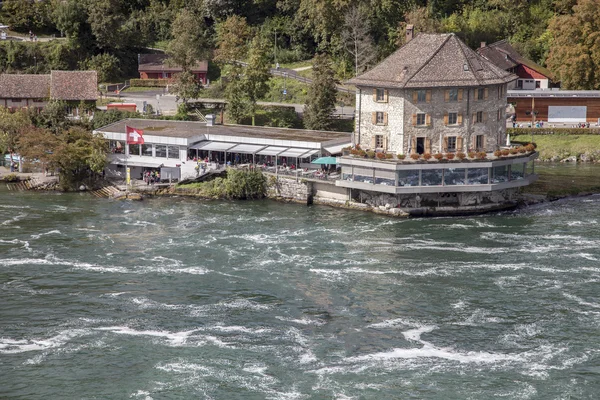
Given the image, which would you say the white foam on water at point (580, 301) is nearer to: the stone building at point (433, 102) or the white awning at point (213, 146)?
the stone building at point (433, 102)

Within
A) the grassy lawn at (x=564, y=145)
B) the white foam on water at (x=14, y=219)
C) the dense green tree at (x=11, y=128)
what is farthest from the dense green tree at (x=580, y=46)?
the white foam on water at (x=14, y=219)

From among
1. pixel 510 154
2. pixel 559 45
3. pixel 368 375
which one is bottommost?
pixel 368 375

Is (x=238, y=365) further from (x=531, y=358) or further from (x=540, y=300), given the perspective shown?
(x=540, y=300)

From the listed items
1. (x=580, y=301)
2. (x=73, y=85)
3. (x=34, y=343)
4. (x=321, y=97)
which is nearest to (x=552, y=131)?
(x=321, y=97)

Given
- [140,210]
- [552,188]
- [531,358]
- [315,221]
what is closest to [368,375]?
[531,358]

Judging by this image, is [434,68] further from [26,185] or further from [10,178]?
[10,178]
